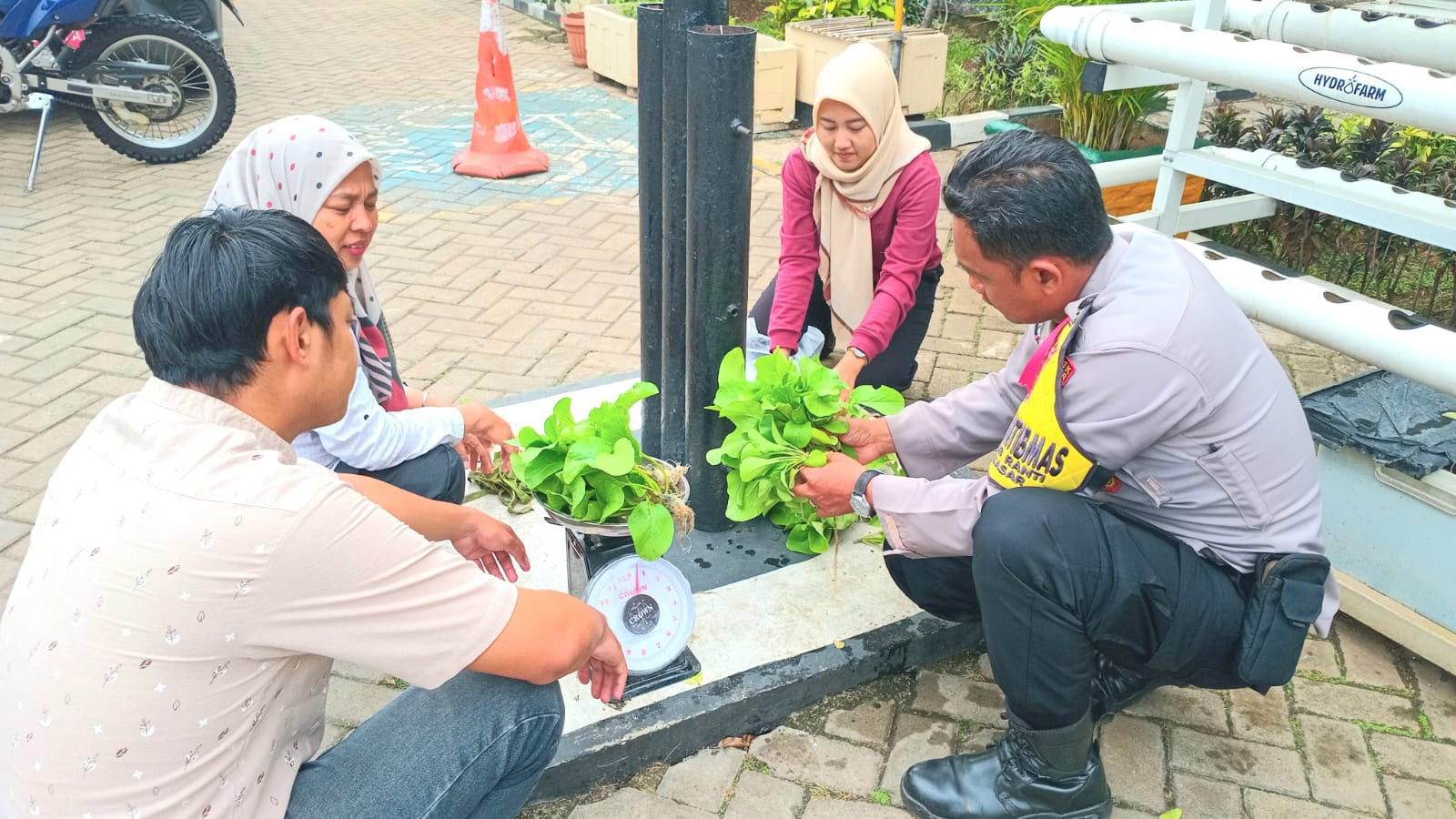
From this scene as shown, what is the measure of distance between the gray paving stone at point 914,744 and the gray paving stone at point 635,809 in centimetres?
42

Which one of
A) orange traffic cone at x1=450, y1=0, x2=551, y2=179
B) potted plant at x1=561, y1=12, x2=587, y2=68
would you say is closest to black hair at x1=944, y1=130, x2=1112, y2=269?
orange traffic cone at x1=450, y1=0, x2=551, y2=179

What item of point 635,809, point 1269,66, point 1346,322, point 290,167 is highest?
point 1269,66

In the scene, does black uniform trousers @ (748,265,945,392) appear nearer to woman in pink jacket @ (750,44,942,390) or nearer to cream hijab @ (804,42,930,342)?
woman in pink jacket @ (750,44,942,390)

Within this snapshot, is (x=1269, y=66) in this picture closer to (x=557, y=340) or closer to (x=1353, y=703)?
(x=1353, y=703)

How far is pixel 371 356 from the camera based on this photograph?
2.54m

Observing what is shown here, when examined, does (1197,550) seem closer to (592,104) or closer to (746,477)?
(746,477)

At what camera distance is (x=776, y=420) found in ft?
7.93

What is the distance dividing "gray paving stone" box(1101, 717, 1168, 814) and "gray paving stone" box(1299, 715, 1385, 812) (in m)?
0.33

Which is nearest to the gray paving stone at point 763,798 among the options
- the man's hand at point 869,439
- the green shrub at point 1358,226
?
the man's hand at point 869,439

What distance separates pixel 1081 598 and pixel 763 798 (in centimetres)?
84

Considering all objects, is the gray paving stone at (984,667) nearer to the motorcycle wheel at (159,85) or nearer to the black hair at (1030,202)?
the black hair at (1030,202)

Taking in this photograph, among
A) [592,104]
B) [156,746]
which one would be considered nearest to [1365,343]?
[156,746]

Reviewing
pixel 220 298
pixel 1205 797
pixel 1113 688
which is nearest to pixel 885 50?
pixel 1113 688

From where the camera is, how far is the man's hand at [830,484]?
232 centimetres
